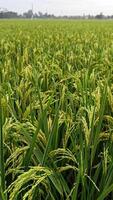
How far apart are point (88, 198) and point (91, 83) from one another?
1.07 meters

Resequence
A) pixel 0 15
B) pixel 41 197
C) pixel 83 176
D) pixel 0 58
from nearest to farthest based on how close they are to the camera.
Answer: pixel 83 176 → pixel 41 197 → pixel 0 58 → pixel 0 15

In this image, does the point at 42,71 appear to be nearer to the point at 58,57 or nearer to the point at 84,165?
the point at 58,57

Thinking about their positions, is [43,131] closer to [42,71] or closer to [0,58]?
[42,71]

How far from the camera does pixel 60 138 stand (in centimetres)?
164

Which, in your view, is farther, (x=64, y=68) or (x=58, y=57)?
Answer: (x=58, y=57)

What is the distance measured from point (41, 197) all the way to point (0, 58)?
2.46 m

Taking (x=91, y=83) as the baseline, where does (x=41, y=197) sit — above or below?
below

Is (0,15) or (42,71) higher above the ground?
(42,71)

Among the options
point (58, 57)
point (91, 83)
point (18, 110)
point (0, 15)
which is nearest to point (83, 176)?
point (18, 110)

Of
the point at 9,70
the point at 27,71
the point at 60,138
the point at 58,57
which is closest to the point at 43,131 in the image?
the point at 60,138

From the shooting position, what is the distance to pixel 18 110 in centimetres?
182

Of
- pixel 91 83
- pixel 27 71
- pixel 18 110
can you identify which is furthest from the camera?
pixel 27 71

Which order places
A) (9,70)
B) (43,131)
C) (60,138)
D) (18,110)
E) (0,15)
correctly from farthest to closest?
(0,15) → (9,70) → (18,110) → (60,138) → (43,131)

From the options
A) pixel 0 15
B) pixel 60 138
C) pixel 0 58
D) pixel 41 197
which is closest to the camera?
pixel 41 197
